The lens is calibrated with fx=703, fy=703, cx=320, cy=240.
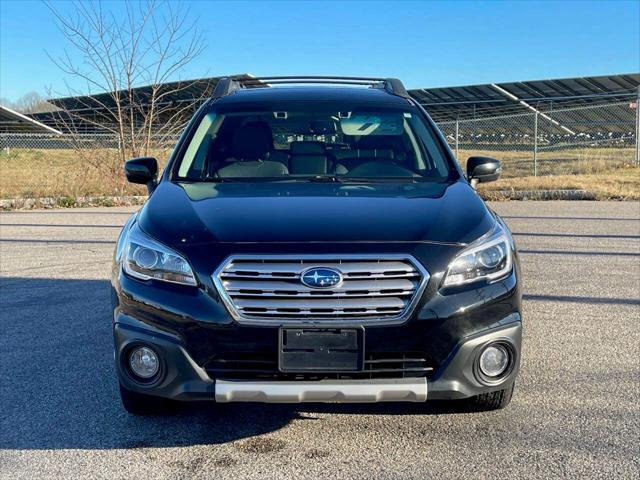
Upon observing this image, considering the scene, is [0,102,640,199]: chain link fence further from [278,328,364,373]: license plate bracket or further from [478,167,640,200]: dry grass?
[278,328,364,373]: license plate bracket

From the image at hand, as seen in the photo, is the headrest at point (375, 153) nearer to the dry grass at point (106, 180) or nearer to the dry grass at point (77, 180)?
the dry grass at point (106, 180)

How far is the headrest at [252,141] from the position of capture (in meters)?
4.53

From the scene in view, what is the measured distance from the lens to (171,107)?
17.2 meters

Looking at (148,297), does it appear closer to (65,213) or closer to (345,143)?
(345,143)

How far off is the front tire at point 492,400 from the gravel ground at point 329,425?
6 centimetres

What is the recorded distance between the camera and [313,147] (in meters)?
4.60

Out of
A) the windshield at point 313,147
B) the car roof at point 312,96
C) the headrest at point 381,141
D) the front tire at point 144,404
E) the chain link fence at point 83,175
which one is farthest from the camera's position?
the chain link fence at point 83,175

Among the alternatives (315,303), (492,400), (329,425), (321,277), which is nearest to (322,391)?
(315,303)

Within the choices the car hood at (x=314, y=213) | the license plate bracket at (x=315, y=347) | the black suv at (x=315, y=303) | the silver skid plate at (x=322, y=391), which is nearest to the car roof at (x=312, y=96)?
the car hood at (x=314, y=213)

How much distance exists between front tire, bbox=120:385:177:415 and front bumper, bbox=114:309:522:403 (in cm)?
28

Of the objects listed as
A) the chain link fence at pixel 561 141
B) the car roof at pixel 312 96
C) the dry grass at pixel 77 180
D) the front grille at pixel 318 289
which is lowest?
the chain link fence at pixel 561 141

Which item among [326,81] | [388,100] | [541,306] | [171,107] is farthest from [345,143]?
[171,107]

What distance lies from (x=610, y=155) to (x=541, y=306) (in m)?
16.5

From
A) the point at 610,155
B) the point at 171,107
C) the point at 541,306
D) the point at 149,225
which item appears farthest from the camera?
the point at 610,155
